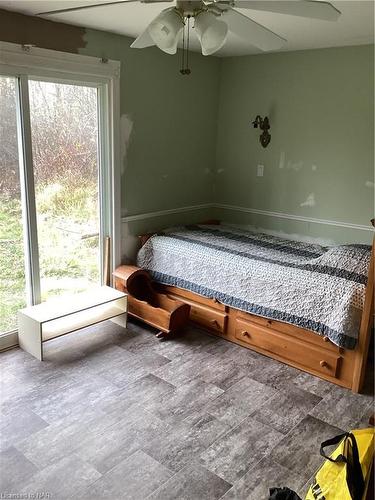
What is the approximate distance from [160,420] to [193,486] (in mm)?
487

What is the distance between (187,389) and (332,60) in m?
2.81

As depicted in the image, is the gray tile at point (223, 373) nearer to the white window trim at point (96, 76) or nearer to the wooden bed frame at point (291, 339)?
the wooden bed frame at point (291, 339)

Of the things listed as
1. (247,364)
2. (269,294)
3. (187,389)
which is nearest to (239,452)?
(187,389)

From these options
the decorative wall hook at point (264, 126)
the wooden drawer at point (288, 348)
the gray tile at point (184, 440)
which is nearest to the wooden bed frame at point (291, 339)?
the wooden drawer at point (288, 348)

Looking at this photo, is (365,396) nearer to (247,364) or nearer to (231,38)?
(247,364)

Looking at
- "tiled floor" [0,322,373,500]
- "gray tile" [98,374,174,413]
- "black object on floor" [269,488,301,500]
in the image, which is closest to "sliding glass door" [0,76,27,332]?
"tiled floor" [0,322,373,500]

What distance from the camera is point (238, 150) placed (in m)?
4.29

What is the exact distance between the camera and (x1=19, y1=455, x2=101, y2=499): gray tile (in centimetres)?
Result: 192

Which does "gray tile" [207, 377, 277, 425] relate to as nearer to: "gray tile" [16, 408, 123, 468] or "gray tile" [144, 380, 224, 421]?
"gray tile" [144, 380, 224, 421]

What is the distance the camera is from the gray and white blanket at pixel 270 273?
107 inches

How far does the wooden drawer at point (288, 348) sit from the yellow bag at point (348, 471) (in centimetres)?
101

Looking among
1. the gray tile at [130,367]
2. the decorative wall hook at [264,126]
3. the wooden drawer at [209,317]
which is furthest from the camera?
the decorative wall hook at [264,126]

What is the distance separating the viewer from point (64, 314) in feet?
10.1

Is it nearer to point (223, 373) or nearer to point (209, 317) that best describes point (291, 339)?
point (223, 373)
